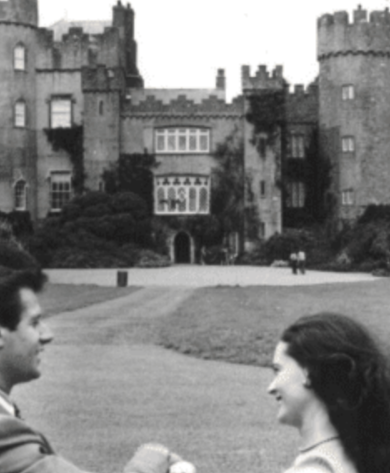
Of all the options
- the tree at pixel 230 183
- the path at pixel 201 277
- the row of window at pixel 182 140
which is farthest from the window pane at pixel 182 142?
the path at pixel 201 277

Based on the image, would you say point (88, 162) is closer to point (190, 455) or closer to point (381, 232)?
point (381, 232)

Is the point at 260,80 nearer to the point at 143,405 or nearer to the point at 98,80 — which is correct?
the point at 98,80

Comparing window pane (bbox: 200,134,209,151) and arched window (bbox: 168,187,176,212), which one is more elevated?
window pane (bbox: 200,134,209,151)

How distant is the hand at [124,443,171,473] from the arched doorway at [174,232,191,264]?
50.5 meters

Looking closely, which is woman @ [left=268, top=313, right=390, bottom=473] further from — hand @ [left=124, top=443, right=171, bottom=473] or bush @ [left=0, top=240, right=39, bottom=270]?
bush @ [left=0, top=240, right=39, bottom=270]

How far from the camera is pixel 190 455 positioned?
1000 centimetres

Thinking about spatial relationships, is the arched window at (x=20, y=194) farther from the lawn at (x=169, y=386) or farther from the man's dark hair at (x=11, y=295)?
the man's dark hair at (x=11, y=295)

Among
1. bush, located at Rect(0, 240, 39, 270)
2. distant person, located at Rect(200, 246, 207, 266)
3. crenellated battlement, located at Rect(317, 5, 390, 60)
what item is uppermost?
crenellated battlement, located at Rect(317, 5, 390, 60)

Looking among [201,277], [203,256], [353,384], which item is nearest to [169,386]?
[353,384]

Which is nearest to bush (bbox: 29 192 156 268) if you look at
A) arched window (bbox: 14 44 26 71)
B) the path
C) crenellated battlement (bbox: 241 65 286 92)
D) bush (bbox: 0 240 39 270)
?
the path

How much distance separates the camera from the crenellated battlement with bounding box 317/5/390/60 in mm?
55688

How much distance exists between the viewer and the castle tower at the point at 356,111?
54.5 meters

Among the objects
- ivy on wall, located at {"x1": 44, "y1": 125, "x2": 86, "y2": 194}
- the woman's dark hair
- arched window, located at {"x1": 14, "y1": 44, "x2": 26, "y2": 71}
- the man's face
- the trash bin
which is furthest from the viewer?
arched window, located at {"x1": 14, "y1": 44, "x2": 26, "y2": 71}

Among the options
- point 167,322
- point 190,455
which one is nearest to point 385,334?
point 167,322
